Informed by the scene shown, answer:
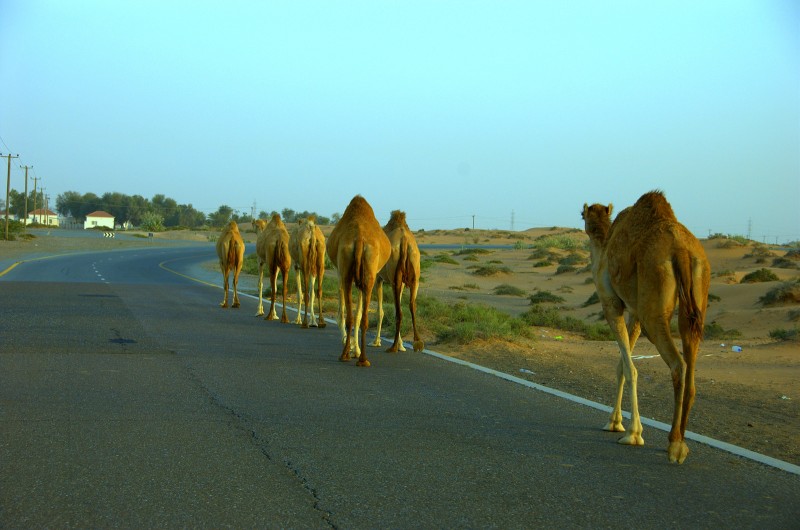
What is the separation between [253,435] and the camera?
731 cm

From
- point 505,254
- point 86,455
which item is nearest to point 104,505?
point 86,455

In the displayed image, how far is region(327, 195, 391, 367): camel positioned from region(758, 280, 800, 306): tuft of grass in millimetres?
14312

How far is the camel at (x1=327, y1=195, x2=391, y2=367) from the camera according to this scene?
1229 cm

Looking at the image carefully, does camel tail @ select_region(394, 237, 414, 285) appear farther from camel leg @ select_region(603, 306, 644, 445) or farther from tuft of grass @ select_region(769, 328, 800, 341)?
tuft of grass @ select_region(769, 328, 800, 341)

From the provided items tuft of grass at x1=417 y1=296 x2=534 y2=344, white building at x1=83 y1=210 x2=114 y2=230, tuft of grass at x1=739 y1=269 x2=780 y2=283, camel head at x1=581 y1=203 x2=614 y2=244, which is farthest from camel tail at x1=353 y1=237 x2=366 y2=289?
white building at x1=83 y1=210 x2=114 y2=230

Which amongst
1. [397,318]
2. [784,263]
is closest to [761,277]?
Result: [784,263]

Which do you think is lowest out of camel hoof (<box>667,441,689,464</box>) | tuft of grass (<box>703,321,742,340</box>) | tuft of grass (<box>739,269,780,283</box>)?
tuft of grass (<box>703,321,742,340</box>)

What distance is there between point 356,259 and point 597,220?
4506 millimetres

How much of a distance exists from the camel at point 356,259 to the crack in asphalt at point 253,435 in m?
2.64

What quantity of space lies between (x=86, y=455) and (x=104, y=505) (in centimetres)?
127

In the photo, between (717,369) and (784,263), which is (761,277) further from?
(717,369)

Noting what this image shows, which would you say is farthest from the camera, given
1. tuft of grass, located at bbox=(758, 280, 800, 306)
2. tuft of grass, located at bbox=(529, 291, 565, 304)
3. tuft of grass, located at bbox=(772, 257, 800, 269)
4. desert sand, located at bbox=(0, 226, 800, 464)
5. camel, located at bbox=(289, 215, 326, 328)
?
tuft of grass, located at bbox=(772, 257, 800, 269)

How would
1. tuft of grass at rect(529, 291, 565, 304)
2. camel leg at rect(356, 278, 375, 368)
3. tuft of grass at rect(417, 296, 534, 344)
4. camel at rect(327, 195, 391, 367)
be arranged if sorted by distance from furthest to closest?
tuft of grass at rect(529, 291, 565, 304), tuft of grass at rect(417, 296, 534, 344), camel at rect(327, 195, 391, 367), camel leg at rect(356, 278, 375, 368)

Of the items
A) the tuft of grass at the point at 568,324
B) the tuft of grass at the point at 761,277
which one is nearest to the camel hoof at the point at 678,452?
the tuft of grass at the point at 568,324
